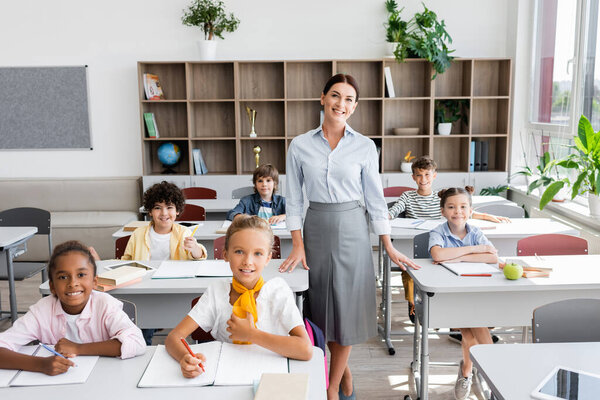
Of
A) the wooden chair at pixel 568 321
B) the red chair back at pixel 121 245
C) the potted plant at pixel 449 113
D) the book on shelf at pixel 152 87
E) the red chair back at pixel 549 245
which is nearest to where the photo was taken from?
the wooden chair at pixel 568 321

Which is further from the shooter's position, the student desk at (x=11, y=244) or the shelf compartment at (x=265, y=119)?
the shelf compartment at (x=265, y=119)

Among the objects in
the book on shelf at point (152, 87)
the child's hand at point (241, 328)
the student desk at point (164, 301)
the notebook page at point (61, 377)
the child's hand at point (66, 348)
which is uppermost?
the book on shelf at point (152, 87)

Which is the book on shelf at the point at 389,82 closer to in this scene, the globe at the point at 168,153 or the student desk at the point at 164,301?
the globe at the point at 168,153

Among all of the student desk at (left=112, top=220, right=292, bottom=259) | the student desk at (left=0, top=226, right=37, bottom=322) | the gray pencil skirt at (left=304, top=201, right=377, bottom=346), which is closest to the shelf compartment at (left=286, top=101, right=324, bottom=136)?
the student desk at (left=112, top=220, right=292, bottom=259)

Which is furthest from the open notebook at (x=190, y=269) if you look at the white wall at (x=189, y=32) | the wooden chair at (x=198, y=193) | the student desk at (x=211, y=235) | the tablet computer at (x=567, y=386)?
the white wall at (x=189, y=32)

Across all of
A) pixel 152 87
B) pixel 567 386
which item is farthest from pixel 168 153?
pixel 567 386

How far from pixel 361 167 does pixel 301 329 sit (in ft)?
2.99

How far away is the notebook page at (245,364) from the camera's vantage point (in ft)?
4.54

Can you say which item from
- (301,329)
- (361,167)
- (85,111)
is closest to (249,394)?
(301,329)

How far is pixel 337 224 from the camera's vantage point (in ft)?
7.49

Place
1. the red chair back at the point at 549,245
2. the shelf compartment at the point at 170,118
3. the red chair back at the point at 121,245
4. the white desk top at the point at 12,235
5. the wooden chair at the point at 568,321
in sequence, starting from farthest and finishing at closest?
the shelf compartment at the point at 170,118 < the white desk top at the point at 12,235 < the red chair back at the point at 121,245 < the red chair back at the point at 549,245 < the wooden chair at the point at 568,321

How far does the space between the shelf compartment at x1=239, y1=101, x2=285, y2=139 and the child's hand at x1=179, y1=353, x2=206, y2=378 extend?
435 cm

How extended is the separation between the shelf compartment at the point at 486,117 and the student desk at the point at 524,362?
4.35 metres

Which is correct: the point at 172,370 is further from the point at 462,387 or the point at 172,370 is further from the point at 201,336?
the point at 462,387
